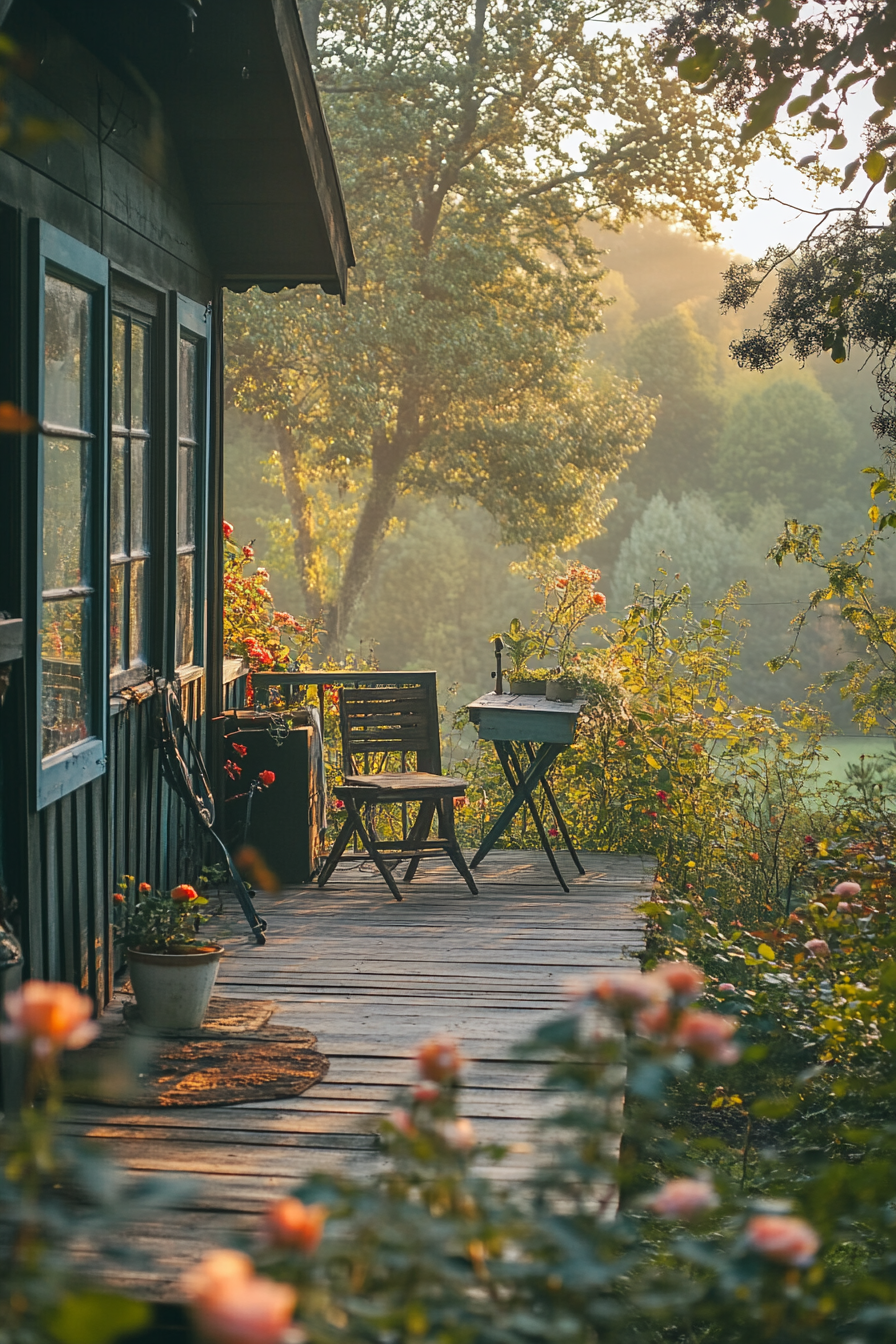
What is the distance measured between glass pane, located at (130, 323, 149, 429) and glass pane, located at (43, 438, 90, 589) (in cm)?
72

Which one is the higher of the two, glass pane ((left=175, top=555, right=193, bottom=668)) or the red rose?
glass pane ((left=175, top=555, right=193, bottom=668))

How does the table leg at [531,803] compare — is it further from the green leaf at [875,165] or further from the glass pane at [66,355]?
the green leaf at [875,165]

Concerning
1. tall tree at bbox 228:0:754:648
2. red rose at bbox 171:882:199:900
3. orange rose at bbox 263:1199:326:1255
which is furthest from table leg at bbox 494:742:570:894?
tall tree at bbox 228:0:754:648

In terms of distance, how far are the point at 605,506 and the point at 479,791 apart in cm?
1431

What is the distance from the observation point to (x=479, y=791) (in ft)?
26.1

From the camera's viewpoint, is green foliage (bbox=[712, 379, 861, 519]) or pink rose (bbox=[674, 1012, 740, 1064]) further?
green foliage (bbox=[712, 379, 861, 519])

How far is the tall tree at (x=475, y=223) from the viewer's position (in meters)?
Answer: 17.6

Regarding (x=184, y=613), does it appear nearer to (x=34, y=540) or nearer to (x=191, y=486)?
(x=191, y=486)

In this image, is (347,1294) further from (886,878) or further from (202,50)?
(202,50)

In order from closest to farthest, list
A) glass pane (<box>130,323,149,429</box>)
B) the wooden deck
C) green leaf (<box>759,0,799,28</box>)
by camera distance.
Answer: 1. the wooden deck
2. green leaf (<box>759,0,799,28</box>)
3. glass pane (<box>130,323,149,429</box>)

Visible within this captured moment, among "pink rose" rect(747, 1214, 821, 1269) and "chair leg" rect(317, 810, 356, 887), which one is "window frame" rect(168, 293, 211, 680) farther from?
"pink rose" rect(747, 1214, 821, 1269)

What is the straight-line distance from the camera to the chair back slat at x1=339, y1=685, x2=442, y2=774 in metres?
6.13

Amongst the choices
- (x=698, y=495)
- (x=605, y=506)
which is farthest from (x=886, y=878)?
(x=698, y=495)

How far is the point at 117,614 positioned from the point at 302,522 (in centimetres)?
1832
